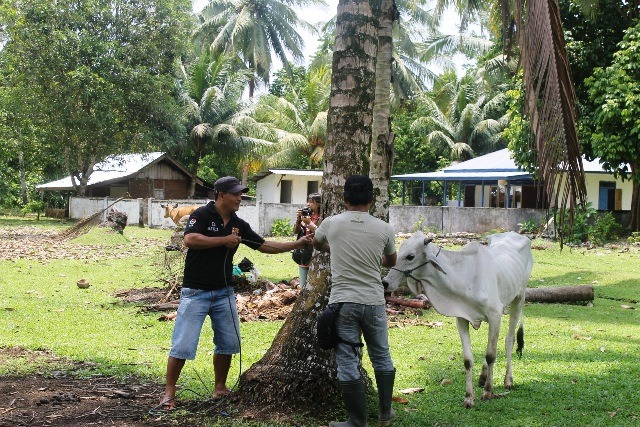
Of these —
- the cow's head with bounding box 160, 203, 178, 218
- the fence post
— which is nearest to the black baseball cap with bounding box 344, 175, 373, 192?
the cow's head with bounding box 160, 203, 178, 218

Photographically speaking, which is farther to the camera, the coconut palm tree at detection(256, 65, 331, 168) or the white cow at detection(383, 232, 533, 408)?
the coconut palm tree at detection(256, 65, 331, 168)

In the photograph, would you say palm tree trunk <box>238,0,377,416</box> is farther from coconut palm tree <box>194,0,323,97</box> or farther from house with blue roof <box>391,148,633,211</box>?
coconut palm tree <box>194,0,323,97</box>

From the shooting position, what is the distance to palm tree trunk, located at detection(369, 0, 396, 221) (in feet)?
39.6

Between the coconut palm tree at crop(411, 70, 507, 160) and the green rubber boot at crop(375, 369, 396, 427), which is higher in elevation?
the coconut palm tree at crop(411, 70, 507, 160)

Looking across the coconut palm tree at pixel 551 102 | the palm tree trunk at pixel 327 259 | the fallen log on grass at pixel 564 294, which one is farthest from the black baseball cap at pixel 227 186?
the fallen log on grass at pixel 564 294

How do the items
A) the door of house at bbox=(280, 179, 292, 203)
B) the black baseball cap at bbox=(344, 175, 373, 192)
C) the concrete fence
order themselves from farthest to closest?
the door of house at bbox=(280, 179, 292, 203)
the concrete fence
the black baseball cap at bbox=(344, 175, 373, 192)

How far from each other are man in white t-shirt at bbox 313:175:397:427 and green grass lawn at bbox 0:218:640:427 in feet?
3.07

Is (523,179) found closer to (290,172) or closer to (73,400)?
(290,172)

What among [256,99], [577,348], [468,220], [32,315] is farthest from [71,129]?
[577,348]

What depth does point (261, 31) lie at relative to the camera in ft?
145

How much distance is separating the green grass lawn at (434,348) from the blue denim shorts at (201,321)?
2.22 ft

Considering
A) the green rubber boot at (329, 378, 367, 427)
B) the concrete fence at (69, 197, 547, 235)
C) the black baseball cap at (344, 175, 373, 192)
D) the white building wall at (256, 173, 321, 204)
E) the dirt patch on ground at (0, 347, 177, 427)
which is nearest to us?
the green rubber boot at (329, 378, 367, 427)

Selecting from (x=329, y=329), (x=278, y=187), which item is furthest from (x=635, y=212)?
(x=329, y=329)

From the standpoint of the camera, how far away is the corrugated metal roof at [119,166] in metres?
43.5
